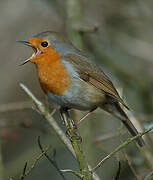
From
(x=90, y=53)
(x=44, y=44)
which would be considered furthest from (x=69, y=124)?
(x=90, y=53)

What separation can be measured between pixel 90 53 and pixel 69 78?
1683 mm

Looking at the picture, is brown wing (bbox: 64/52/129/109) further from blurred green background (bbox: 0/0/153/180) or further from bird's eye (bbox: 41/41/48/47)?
blurred green background (bbox: 0/0/153/180)

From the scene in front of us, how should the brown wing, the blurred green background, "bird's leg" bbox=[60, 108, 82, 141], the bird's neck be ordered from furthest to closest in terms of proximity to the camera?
1. the blurred green background
2. the brown wing
3. the bird's neck
4. "bird's leg" bbox=[60, 108, 82, 141]

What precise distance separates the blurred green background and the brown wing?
25.8 inches

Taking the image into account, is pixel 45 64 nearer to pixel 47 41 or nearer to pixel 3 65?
pixel 47 41

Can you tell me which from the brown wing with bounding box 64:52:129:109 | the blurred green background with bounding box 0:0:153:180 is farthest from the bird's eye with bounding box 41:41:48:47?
the blurred green background with bounding box 0:0:153:180

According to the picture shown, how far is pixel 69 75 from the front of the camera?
3705 millimetres

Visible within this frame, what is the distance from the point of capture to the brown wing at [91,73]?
12.7 ft

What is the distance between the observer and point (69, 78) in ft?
12.1

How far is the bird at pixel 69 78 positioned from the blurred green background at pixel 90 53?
665 millimetres

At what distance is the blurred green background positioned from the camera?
4.90 m

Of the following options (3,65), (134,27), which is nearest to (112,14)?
(134,27)

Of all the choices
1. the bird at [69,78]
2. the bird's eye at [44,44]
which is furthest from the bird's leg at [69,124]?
the bird's eye at [44,44]

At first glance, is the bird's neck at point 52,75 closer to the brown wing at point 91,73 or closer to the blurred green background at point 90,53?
the brown wing at point 91,73
